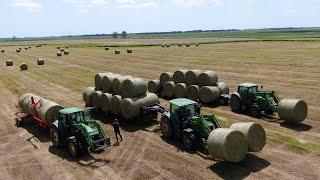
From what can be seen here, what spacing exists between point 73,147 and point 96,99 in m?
8.47

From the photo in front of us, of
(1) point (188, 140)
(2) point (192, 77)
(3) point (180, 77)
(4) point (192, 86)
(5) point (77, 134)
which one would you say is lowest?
(1) point (188, 140)

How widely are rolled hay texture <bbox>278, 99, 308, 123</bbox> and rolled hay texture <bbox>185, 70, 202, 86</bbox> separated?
27.9 ft

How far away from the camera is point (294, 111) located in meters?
21.5

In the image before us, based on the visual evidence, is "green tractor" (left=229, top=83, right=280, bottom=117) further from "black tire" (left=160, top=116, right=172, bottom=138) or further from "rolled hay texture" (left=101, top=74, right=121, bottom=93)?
"rolled hay texture" (left=101, top=74, right=121, bottom=93)

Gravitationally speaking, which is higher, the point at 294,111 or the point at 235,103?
the point at 294,111

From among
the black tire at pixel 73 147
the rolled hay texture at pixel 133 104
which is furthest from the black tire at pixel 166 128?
the black tire at pixel 73 147

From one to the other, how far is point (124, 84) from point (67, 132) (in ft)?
19.9

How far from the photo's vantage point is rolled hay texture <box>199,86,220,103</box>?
27422 mm

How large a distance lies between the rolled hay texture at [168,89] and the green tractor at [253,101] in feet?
20.1

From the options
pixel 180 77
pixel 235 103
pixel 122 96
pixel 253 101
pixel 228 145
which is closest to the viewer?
pixel 228 145

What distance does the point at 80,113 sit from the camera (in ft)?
62.6

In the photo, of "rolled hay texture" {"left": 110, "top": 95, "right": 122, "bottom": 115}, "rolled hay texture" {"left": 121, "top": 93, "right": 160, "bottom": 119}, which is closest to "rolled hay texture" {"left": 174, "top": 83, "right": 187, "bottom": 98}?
"rolled hay texture" {"left": 121, "top": 93, "right": 160, "bottom": 119}

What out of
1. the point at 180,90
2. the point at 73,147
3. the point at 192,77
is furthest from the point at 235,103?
the point at 73,147

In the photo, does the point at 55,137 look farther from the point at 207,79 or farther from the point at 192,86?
the point at 207,79
